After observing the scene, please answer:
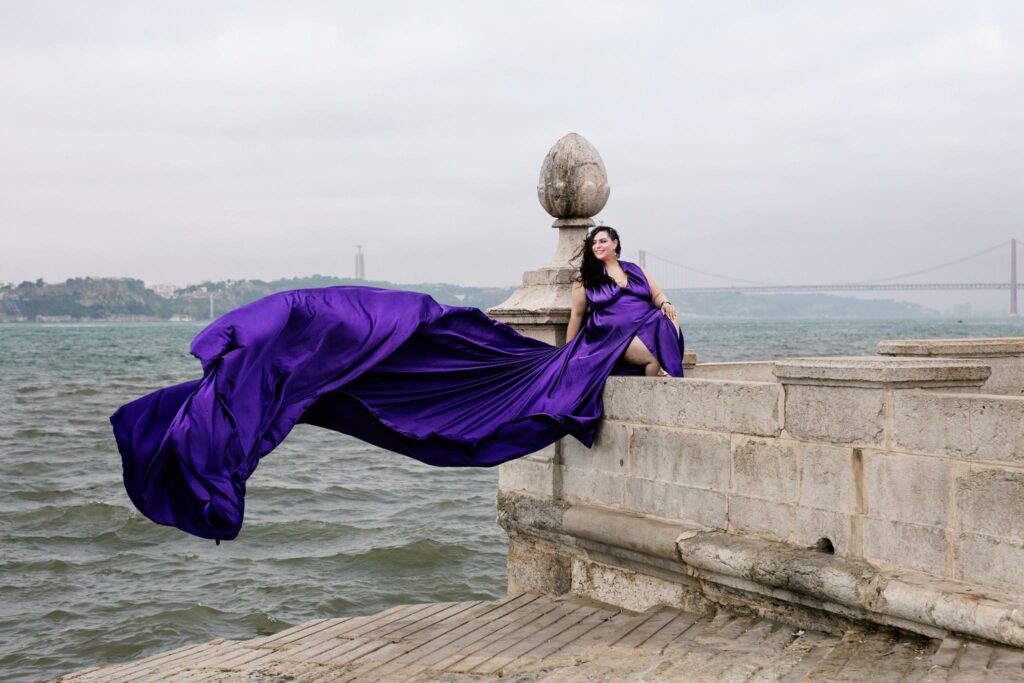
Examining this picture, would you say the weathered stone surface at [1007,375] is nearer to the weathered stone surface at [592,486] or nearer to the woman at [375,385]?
the woman at [375,385]

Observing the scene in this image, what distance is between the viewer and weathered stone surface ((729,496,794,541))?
209 inches

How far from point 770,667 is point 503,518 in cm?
275

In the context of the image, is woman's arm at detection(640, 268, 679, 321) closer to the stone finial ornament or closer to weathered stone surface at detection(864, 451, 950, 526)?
the stone finial ornament

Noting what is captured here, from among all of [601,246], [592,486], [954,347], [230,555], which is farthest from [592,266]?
[230,555]

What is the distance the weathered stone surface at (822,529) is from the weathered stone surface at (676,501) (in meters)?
0.47

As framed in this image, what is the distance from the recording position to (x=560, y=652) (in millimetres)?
5410

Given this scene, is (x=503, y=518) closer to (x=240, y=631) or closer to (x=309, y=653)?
(x=309, y=653)

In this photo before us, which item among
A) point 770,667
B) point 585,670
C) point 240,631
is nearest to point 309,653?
point 585,670

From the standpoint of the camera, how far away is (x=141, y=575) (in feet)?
36.7

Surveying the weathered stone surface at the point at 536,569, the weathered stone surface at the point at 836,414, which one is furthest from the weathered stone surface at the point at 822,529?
the weathered stone surface at the point at 536,569

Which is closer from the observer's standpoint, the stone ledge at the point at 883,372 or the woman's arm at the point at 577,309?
the stone ledge at the point at 883,372

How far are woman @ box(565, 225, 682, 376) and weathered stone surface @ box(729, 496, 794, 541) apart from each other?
3.78 ft

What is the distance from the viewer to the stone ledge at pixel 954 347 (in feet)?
22.2

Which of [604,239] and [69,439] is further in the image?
[69,439]
